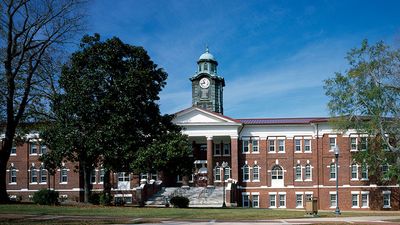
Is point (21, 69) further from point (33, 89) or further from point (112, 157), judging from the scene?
point (112, 157)

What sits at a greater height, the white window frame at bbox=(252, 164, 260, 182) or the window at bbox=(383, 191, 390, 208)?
the white window frame at bbox=(252, 164, 260, 182)

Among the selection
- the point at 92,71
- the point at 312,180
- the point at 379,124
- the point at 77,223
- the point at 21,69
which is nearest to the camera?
the point at 77,223

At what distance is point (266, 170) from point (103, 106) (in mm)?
27877

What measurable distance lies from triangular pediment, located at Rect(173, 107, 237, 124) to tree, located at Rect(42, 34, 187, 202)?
63.6 feet

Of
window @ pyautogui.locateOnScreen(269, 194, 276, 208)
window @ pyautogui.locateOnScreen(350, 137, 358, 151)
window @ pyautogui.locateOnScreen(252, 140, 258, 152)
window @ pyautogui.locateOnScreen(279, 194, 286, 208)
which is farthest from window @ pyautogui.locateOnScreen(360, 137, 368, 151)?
window @ pyautogui.locateOnScreen(252, 140, 258, 152)

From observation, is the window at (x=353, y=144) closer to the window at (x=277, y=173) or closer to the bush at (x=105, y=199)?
the window at (x=277, y=173)

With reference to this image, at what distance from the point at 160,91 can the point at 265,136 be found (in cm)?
2323

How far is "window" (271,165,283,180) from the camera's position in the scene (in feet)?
196

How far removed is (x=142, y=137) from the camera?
38688 mm

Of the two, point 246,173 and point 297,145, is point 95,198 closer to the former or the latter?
point 246,173

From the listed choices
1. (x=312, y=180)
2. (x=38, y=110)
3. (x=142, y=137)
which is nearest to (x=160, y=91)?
(x=142, y=137)

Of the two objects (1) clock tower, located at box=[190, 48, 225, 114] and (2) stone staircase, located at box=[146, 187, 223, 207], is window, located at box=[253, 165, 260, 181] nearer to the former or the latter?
(2) stone staircase, located at box=[146, 187, 223, 207]

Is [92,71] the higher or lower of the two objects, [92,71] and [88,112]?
the higher

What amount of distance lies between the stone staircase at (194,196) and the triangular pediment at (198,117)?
7.42 m
